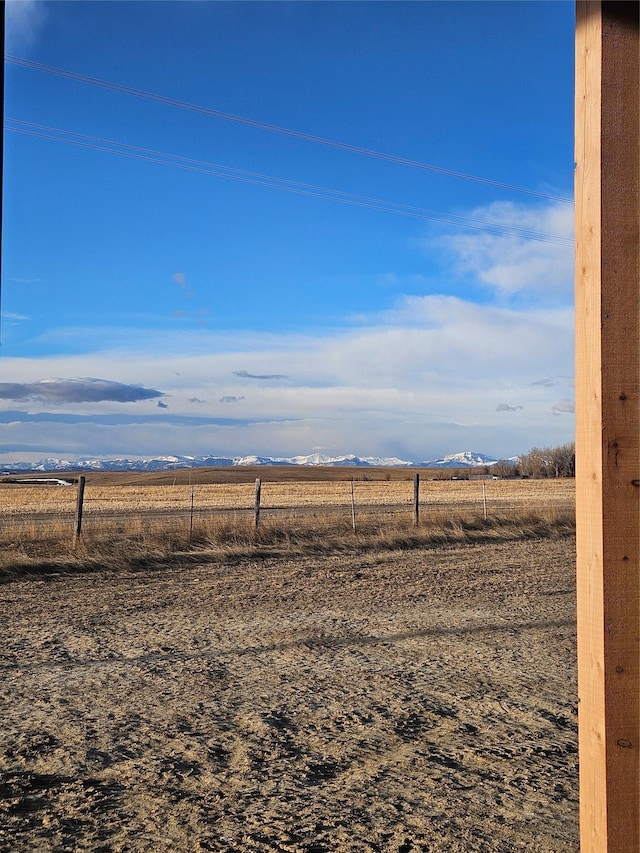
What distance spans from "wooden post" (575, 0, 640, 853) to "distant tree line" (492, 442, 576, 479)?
82.8 meters

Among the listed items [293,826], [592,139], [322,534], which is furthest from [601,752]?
[322,534]

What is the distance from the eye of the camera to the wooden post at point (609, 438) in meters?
1.95

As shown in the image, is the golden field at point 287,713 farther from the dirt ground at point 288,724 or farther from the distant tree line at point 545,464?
the distant tree line at point 545,464

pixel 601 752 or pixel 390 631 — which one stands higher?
pixel 601 752

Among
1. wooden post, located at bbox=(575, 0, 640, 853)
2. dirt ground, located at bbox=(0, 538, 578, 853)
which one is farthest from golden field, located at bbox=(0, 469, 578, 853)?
wooden post, located at bbox=(575, 0, 640, 853)

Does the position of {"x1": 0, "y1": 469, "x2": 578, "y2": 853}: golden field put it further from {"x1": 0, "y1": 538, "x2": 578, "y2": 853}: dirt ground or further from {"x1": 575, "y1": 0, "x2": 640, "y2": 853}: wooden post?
{"x1": 575, "y1": 0, "x2": 640, "y2": 853}: wooden post

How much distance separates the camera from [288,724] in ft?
15.5

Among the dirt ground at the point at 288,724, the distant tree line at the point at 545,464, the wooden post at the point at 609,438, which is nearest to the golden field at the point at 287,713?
the dirt ground at the point at 288,724

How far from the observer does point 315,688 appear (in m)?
5.49

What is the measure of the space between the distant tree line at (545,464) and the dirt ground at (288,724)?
77714 mm

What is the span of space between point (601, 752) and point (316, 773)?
91.3 inches

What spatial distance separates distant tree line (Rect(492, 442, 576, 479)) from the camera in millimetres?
83375

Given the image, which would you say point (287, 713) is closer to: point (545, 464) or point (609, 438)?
point (609, 438)

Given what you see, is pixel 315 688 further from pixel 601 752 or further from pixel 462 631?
pixel 601 752
